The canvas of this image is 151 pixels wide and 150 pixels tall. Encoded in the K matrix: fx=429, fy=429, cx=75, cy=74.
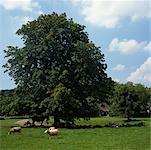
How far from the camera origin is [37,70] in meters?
53.2

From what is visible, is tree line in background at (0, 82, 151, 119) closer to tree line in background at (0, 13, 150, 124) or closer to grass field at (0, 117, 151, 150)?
tree line in background at (0, 13, 150, 124)

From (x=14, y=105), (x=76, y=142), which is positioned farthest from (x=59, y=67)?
(x=76, y=142)

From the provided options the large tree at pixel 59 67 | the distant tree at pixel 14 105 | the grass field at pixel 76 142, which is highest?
the large tree at pixel 59 67

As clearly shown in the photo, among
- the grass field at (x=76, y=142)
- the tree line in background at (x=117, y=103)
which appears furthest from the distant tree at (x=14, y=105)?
the grass field at (x=76, y=142)

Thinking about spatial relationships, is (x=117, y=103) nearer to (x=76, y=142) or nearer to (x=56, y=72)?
(x=56, y=72)

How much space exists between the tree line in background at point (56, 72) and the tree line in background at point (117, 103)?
0.13 meters

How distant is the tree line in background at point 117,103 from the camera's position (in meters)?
53.1

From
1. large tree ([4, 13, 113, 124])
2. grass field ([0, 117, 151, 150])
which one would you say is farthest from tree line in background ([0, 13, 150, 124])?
grass field ([0, 117, 151, 150])

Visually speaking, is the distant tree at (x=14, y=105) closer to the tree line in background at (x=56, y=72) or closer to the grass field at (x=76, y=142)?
the tree line in background at (x=56, y=72)

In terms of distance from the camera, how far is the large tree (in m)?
51.5

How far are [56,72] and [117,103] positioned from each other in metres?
49.9

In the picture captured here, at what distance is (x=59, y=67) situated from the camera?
52.4 m

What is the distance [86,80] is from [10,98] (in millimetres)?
10239

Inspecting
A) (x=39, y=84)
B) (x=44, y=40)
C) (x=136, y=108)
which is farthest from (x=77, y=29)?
(x=136, y=108)
